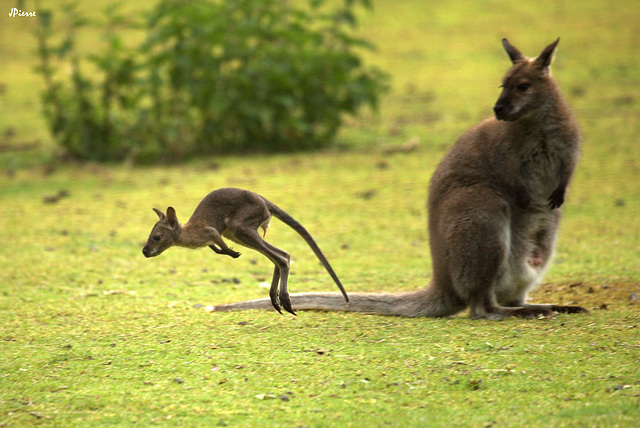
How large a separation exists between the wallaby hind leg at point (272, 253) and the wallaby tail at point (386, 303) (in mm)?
462

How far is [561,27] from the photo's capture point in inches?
527

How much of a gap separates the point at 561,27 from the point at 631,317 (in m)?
10.9

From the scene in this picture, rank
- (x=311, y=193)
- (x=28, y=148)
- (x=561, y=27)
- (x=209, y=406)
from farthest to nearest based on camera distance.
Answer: (x=561, y=27), (x=28, y=148), (x=311, y=193), (x=209, y=406)

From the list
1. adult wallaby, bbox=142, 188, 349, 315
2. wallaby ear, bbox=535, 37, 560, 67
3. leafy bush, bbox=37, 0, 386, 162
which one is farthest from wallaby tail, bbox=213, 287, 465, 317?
leafy bush, bbox=37, 0, 386, 162

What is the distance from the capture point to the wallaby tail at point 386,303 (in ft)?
12.2

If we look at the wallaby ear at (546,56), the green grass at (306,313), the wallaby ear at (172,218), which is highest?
the wallaby ear at (546,56)

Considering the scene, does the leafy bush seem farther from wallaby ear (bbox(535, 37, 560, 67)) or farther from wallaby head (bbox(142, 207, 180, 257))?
wallaby head (bbox(142, 207, 180, 257))

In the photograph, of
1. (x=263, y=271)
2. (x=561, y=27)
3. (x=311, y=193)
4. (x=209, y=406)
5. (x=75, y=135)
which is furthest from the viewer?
(x=561, y=27)

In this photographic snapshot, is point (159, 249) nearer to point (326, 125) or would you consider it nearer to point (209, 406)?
point (209, 406)

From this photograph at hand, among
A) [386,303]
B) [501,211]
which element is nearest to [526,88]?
[501,211]

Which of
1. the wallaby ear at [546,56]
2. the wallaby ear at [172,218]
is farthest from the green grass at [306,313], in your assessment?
the wallaby ear at [546,56]

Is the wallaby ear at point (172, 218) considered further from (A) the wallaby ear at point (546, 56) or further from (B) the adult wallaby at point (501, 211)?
(A) the wallaby ear at point (546, 56)

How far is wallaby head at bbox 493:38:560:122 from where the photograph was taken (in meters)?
3.76

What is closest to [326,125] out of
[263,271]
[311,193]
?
[311,193]
